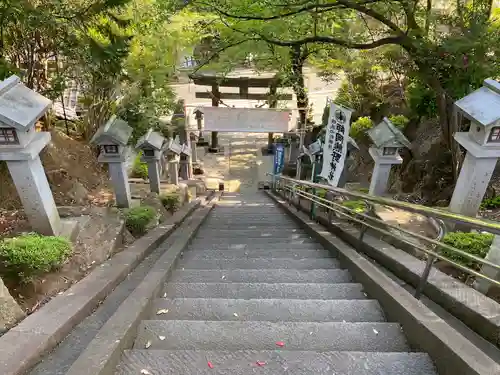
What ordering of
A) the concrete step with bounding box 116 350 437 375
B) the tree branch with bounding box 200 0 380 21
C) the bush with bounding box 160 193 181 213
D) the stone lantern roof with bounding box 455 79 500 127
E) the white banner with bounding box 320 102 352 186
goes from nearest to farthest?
the concrete step with bounding box 116 350 437 375
the stone lantern roof with bounding box 455 79 500 127
the tree branch with bounding box 200 0 380 21
the white banner with bounding box 320 102 352 186
the bush with bounding box 160 193 181 213

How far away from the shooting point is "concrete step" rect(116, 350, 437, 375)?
2.10 metres

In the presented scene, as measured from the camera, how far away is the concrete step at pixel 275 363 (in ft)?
6.88

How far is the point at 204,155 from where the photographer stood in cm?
2236

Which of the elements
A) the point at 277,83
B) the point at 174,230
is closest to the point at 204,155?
the point at 277,83

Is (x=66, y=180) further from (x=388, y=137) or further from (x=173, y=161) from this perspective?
(x=388, y=137)

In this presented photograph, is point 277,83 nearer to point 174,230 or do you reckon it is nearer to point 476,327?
point 174,230

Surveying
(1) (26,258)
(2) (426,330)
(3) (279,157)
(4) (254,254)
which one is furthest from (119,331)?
(3) (279,157)

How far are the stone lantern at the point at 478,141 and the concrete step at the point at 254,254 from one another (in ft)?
6.08

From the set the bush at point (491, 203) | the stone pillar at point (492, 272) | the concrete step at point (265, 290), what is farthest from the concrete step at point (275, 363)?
the bush at point (491, 203)

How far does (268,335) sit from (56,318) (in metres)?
1.49

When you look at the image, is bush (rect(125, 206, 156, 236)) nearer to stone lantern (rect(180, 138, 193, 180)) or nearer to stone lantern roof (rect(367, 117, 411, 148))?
stone lantern roof (rect(367, 117, 411, 148))

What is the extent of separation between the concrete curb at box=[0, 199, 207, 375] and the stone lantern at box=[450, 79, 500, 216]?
4.08 meters

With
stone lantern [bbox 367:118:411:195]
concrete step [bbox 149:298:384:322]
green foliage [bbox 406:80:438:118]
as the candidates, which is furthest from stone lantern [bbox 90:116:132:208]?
green foliage [bbox 406:80:438:118]

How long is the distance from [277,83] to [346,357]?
15.1m
